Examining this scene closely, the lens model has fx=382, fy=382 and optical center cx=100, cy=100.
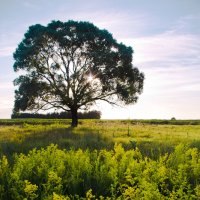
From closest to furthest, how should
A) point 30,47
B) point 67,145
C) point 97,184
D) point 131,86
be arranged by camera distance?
point 97,184, point 67,145, point 30,47, point 131,86

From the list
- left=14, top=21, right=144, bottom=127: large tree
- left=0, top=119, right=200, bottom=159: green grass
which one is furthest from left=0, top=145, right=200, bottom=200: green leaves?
left=14, top=21, right=144, bottom=127: large tree

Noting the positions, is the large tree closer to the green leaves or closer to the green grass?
the green grass

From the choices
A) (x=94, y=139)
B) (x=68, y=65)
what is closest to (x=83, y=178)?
(x=94, y=139)

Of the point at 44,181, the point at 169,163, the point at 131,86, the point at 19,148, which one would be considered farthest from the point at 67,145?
the point at 131,86

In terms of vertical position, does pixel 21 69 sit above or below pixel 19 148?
Answer: above

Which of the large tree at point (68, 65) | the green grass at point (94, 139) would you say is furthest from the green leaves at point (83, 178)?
the large tree at point (68, 65)

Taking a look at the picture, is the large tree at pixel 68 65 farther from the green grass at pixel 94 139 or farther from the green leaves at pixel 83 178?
the green leaves at pixel 83 178

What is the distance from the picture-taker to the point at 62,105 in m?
39.3

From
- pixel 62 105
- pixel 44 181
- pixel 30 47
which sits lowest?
pixel 44 181

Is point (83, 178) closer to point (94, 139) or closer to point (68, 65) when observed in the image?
point (94, 139)

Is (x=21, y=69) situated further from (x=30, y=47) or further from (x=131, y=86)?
(x=131, y=86)

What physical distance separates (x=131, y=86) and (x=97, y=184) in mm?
30375

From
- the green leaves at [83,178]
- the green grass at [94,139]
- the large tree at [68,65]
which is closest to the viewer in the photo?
the green leaves at [83,178]

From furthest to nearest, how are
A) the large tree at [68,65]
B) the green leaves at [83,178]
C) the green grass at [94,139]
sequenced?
the large tree at [68,65] → the green grass at [94,139] → the green leaves at [83,178]
